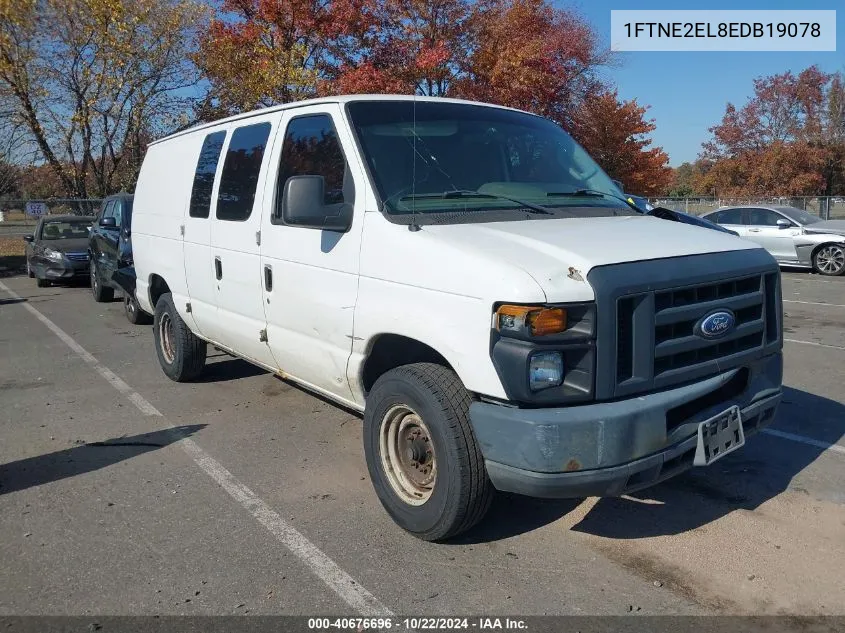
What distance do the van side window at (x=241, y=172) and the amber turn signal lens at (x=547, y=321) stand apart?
8.57 ft

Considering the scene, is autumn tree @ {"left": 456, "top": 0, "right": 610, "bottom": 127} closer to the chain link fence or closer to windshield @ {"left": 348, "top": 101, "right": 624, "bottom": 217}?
the chain link fence

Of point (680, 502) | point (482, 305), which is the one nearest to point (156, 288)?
point (482, 305)

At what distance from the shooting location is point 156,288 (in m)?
7.11

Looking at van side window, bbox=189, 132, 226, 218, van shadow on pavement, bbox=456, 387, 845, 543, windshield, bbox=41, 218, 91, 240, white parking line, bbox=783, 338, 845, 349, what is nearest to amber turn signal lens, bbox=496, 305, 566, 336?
van shadow on pavement, bbox=456, 387, 845, 543

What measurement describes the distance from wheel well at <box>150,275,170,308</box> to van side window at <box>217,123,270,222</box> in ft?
6.31

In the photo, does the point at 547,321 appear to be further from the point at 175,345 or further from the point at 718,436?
the point at 175,345

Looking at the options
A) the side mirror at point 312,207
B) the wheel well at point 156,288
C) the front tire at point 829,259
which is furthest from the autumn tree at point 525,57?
the side mirror at point 312,207

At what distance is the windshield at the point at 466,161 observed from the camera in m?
3.92

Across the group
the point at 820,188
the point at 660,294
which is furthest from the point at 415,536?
the point at 820,188

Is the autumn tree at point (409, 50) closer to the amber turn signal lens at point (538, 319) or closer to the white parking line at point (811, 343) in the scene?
the white parking line at point (811, 343)

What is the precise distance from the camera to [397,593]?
3.24m

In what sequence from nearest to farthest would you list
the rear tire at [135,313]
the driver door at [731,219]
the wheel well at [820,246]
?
the rear tire at [135,313]
the wheel well at [820,246]
the driver door at [731,219]

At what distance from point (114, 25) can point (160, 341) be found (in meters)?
16.1

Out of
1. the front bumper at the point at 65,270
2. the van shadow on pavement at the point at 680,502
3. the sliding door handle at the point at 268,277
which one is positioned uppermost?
the sliding door handle at the point at 268,277
